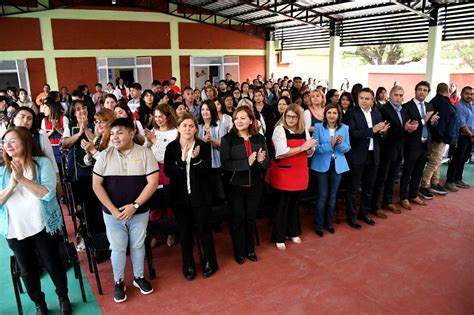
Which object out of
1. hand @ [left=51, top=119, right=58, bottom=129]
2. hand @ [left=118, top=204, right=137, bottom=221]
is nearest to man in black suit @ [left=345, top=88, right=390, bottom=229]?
hand @ [left=118, top=204, right=137, bottom=221]

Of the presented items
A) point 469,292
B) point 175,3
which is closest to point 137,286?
point 469,292

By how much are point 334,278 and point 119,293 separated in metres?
1.88

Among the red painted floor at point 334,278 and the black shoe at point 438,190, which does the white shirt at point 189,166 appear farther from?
the black shoe at point 438,190

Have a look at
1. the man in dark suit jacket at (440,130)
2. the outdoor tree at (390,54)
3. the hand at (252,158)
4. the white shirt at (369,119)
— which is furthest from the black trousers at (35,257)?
the outdoor tree at (390,54)

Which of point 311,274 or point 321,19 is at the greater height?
point 321,19

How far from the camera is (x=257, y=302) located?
3.07m

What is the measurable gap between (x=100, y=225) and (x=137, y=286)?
2.23ft

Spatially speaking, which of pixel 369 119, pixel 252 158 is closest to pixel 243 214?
pixel 252 158

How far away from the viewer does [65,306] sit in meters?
2.93

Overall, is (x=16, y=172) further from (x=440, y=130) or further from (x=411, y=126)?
(x=440, y=130)

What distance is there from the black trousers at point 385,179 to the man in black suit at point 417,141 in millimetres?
217

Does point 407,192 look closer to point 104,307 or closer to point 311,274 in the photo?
point 311,274

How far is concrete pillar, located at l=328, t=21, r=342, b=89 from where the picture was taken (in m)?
13.4

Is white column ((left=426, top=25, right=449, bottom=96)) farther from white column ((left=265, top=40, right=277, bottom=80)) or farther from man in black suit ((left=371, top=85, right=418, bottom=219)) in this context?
white column ((left=265, top=40, right=277, bottom=80))
